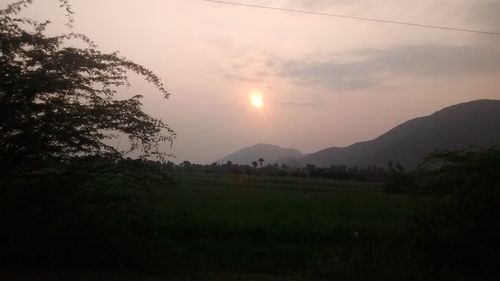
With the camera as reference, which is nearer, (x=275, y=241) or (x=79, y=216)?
(x=79, y=216)

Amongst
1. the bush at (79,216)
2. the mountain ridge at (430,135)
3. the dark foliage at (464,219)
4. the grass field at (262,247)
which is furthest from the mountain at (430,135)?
the bush at (79,216)

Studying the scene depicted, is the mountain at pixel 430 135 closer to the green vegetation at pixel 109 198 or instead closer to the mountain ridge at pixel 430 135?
the mountain ridge at pixel 430 135

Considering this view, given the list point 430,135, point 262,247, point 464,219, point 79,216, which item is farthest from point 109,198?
point 430,135

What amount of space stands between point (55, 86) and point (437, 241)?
869cm

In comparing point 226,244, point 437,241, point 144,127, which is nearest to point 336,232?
point 226,244

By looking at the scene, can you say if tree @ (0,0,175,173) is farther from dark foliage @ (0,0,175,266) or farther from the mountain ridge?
the mountain ridge

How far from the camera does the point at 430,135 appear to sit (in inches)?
4198

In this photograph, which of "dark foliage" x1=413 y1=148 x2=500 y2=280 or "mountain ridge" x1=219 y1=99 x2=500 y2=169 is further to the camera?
"mountain ridge" x1=219 y1=99 x2=500 y2=169

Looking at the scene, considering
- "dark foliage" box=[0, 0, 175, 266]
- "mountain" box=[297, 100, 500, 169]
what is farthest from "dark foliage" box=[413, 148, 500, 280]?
"mountain" box=[297, 100, 500, 169]

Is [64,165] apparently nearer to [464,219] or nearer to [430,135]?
[464,219]

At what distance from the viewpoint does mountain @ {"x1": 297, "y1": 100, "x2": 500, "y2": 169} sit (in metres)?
92.9

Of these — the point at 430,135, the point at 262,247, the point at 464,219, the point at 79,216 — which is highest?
the point at 430,135

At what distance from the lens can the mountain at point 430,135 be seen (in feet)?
305

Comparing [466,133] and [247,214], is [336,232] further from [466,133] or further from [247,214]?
[466,133]
